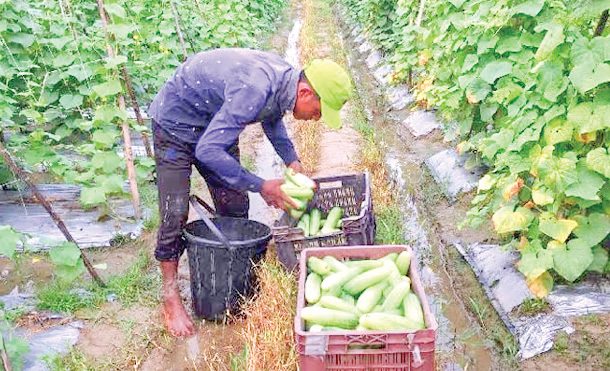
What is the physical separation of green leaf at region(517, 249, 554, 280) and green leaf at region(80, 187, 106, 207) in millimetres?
3260

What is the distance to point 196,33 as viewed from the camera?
997cm

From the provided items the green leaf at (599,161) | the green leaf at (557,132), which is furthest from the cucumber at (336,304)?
the green leaf at (557,132)

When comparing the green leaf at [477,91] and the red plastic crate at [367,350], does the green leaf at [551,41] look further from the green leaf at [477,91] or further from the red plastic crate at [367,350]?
the red plastic crate at [367,350]

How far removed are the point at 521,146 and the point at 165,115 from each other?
2352 mm

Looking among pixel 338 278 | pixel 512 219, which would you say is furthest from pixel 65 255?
pixel 512 219

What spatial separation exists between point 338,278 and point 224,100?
1.21 m

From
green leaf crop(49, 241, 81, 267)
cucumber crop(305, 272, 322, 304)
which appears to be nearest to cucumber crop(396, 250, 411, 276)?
cucumber crop(305, 272, 322, 304)

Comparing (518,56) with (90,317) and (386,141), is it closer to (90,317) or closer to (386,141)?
(386,141)

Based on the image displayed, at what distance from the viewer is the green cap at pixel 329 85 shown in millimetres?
3350

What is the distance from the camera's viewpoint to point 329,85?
336 cm

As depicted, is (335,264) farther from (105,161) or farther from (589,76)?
(105,161)

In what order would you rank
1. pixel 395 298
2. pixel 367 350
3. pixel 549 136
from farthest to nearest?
pixel 549 136 → pixel 395 298 → pixel 367 350

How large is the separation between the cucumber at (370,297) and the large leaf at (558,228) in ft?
3.98

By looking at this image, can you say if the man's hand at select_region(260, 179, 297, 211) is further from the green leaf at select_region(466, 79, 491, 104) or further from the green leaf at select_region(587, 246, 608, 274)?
the green leaf at select_region(466, 79, 491, 104)
